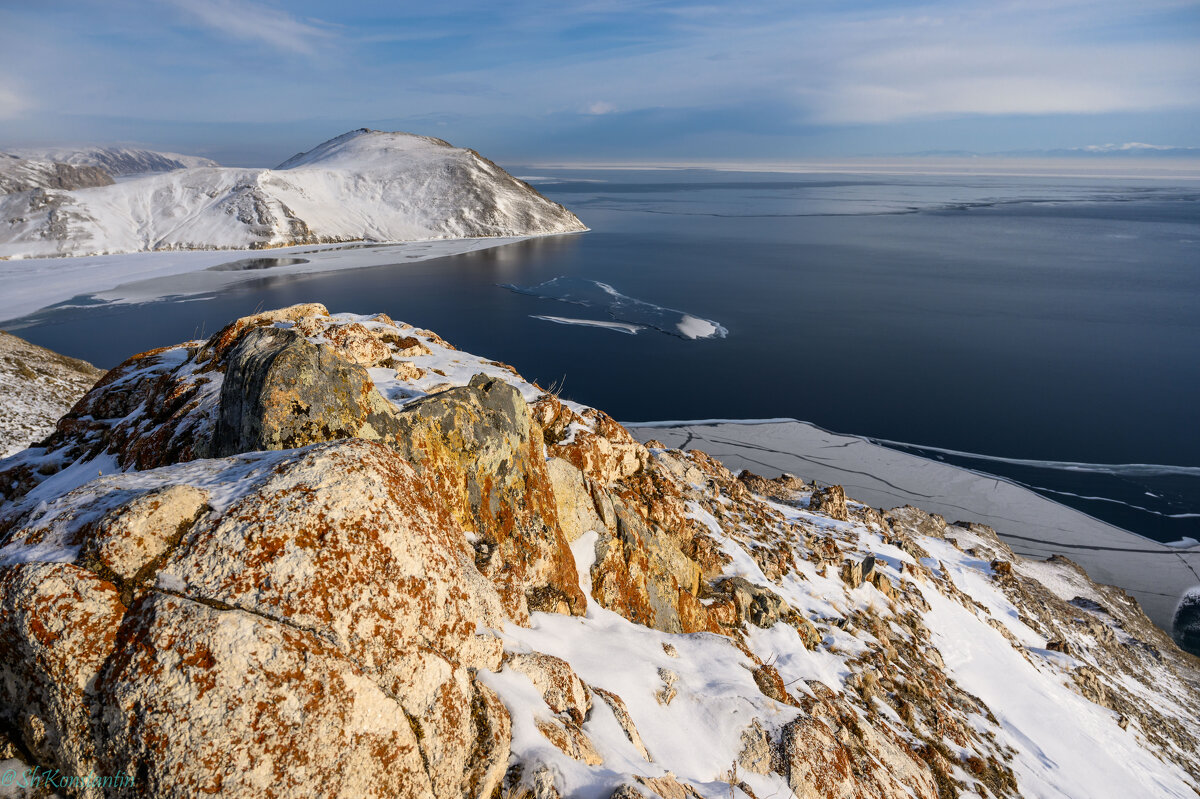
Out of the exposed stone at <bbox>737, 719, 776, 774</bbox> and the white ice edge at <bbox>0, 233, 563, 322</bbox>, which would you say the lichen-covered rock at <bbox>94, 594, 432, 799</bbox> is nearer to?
the exposed stone at <bbox>737, 719, 776, 774</bbox>

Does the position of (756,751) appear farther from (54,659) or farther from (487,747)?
(54,659)

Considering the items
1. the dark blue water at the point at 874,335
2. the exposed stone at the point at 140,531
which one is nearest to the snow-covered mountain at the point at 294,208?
the dark blue water at the point at 874,335

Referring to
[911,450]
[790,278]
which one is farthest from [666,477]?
[790,278]

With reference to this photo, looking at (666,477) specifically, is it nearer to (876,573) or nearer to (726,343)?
(876,573)

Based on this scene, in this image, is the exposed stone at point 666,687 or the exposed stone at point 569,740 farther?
the exposed stone at point 666,687

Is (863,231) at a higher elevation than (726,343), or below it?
higher

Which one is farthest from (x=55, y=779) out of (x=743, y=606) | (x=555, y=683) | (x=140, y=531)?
(x=743, y=606)

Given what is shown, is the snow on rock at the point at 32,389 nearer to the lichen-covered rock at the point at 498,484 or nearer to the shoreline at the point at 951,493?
the lichen-covered rock at the point at 498,484
